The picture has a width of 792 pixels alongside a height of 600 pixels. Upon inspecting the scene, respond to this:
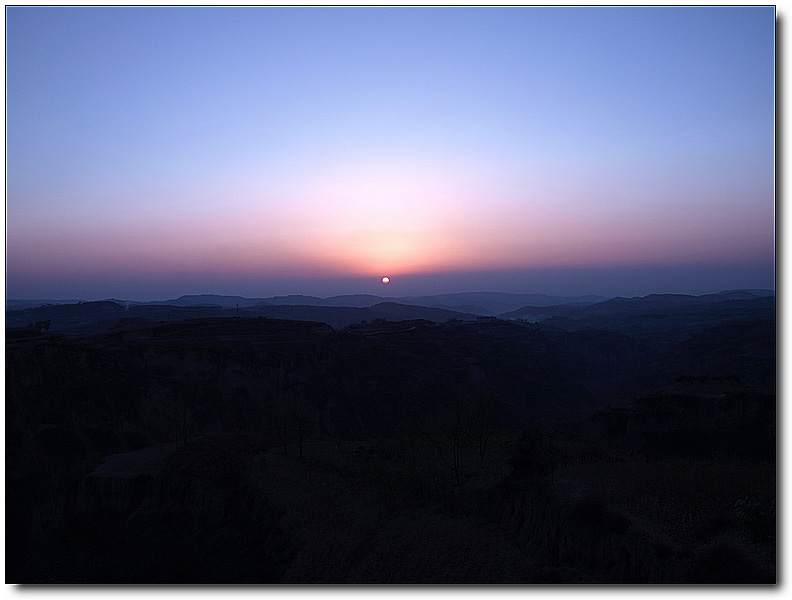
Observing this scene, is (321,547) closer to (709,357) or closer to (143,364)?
(143,364)

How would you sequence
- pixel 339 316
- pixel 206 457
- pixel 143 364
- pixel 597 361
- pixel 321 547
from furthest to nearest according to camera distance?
1. pixel 339 316
2. pixel 597 361
3. pixel 143 364
4. pixel 206 457
5. pixel 321 547

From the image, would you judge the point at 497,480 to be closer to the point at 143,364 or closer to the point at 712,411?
the point at 712,411

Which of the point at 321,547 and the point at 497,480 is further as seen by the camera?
the point at 497,480

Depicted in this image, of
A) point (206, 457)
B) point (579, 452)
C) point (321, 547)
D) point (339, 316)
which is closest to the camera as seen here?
point (321, 547)

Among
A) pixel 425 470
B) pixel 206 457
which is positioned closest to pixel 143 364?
pixel 206 457

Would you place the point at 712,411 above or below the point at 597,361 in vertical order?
above

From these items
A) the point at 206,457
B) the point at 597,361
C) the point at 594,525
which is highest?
the point at 594,525

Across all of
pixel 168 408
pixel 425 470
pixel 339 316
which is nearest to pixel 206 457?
pixel 425 470
